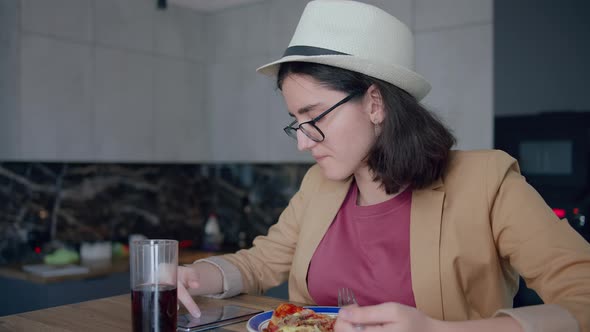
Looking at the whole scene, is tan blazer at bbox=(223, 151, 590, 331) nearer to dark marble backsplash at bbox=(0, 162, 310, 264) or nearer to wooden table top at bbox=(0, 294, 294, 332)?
wooden table top at bbox=(0, 294, 294, 332)

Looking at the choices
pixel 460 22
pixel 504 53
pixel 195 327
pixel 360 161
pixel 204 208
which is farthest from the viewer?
pixel 204 208

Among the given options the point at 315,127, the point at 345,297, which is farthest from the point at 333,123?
the point at 345,297

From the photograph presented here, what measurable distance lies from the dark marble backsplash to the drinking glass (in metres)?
2.35

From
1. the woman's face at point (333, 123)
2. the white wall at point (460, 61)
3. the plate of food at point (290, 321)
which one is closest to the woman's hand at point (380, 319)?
the plate of food at point (290, 321)

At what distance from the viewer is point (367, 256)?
5.04 feet

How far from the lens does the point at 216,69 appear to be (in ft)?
13.0

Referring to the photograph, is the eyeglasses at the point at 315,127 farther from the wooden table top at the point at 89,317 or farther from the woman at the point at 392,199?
the wooden table top at the point at 89,317

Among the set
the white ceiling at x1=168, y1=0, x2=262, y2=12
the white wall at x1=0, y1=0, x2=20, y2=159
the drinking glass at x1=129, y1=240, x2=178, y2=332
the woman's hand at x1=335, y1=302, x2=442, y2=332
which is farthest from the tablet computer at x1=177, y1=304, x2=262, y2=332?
the white ceiling at x1=168, y1=0, x2=262, y2=12

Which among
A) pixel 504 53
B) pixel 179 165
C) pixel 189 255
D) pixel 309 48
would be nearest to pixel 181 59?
pixel 179 165

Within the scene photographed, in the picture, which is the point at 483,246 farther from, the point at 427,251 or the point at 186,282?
the point at 186,282

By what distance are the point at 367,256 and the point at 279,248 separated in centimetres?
34

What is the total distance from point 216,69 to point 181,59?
257 millimetres

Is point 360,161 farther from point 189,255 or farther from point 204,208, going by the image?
point 204,208

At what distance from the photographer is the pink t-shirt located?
1460mm
